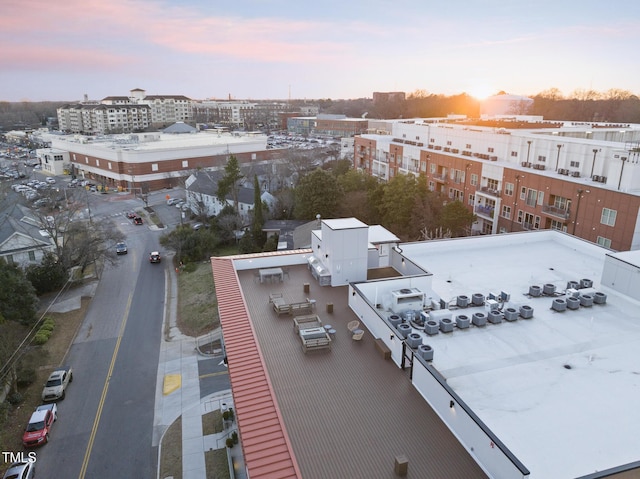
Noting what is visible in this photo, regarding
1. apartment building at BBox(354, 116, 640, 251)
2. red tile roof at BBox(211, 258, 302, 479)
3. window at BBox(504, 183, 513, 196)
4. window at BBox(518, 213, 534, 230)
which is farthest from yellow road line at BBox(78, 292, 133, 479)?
window at BBox(504, 183, 513, 196)

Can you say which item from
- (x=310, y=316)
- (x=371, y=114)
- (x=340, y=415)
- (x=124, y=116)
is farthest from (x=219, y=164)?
(x=124, y=116)

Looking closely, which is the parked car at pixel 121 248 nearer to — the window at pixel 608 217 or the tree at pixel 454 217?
the tree at pixel 454 217

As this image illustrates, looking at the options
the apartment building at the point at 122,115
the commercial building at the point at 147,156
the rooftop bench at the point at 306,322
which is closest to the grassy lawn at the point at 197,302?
the rooftop bench at the point at 306,322

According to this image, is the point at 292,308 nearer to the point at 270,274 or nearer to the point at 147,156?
the point at 270,274

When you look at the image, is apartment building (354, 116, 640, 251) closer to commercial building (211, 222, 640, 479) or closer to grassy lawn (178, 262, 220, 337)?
commercial building (211, 222, 640, 479)

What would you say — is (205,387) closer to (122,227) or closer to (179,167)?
(122,227)

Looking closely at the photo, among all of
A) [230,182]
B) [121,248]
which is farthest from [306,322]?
[230,182]
